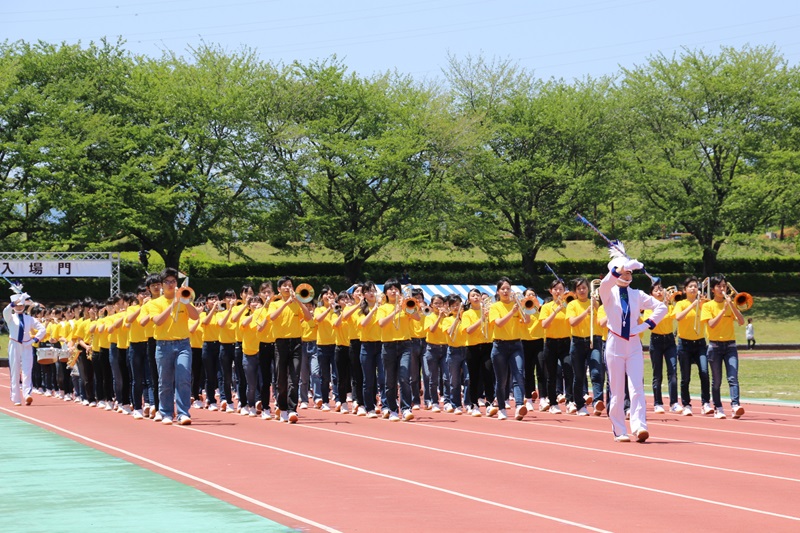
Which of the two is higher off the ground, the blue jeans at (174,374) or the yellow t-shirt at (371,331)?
the yellow t-shirt at (371,331)

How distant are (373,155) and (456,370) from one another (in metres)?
40.3

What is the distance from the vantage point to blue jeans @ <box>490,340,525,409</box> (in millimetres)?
17672

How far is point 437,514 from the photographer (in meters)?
8.91

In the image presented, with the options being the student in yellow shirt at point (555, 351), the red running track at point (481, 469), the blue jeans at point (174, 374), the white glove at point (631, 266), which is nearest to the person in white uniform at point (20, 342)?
the red running track at point (481, 469)

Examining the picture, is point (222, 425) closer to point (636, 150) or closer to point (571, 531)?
point (571, 531)

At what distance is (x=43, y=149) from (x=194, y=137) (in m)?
6.93

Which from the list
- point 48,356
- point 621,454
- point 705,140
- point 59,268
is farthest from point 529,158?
point 621,454

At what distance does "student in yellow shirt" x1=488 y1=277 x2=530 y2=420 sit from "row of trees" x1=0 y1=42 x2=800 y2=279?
3936 cm

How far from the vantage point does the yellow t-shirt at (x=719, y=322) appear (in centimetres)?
1797

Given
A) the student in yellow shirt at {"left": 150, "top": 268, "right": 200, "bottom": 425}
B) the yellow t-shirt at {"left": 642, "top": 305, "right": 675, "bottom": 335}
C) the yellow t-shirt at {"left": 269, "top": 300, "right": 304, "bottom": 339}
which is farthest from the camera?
the yellow t-shirt at {"left": 642, "top": 305, "right": 675, "bottom": 335}

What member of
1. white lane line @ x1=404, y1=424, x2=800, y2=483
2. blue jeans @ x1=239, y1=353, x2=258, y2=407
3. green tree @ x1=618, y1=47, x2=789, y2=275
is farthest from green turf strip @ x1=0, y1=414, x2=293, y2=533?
green tree @ x1=618, y1=47, x2=789, y2=275

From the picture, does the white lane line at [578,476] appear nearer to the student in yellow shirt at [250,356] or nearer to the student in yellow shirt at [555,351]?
the student in yellow shirt at [250,356]

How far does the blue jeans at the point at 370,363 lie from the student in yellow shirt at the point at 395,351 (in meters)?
0.23

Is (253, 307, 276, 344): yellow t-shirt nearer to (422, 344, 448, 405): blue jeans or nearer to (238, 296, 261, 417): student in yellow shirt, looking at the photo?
(238, 296, 261, 417): student in yellow shirt
